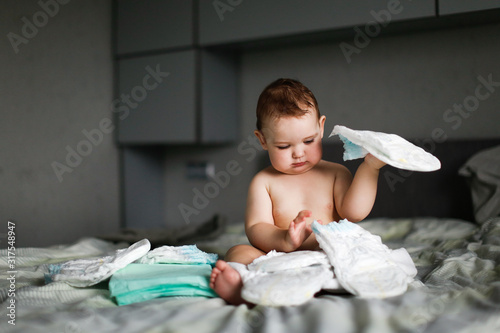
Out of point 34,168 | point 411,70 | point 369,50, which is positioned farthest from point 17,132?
point 411,70

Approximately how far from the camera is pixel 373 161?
3.38 feet

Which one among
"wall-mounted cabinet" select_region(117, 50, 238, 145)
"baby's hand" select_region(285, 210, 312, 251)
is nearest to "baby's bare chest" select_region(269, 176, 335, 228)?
"baby's hand" select_region(285, 210, 312, 251)

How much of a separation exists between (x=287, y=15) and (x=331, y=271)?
65.4 inches

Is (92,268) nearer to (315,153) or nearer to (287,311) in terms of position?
(287,311)

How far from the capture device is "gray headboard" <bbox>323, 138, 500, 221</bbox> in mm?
2141

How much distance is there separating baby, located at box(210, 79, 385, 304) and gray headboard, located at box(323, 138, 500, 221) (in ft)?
3.00

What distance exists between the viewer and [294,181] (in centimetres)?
126

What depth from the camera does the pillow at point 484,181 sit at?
1808 millimetres
